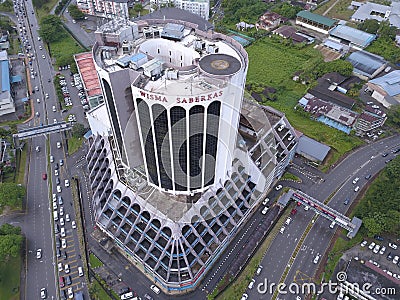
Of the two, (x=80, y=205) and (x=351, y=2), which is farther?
(x=351, y=2)

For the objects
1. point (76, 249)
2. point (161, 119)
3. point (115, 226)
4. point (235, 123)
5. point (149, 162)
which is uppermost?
point (161, 119)

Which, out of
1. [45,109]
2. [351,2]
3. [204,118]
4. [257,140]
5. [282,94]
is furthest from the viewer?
[351,2]

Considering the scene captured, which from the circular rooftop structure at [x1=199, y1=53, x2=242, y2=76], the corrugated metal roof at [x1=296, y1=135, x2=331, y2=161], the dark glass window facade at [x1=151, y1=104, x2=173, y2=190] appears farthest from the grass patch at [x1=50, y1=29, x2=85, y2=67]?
the corrugated metal roof at [x1=296, y1=135, x2=331, y2=161]

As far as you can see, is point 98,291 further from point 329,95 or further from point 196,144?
point 329,95

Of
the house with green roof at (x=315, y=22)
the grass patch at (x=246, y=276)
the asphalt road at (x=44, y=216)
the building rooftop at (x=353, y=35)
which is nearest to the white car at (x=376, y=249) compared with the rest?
the grass patch at (x=246, y=276)

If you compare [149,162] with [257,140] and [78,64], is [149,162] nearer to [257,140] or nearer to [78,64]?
[257,140]

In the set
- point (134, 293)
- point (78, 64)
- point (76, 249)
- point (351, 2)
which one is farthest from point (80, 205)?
point (351, 2)

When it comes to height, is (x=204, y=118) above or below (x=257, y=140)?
above
